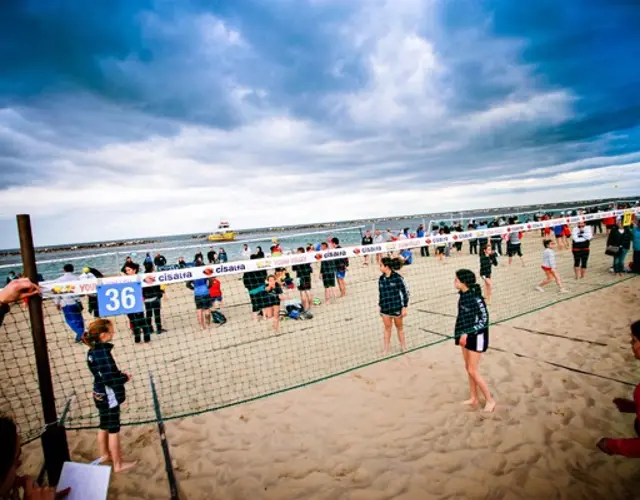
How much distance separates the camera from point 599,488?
3203mm

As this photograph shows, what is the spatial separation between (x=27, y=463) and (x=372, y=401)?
15.0 ft

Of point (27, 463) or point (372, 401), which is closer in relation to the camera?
point (27, 463)

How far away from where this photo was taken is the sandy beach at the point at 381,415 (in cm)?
345

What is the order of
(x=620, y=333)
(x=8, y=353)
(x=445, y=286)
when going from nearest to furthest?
(x=620, y=333) → (x=8, y=353) → (x=445, y=286)

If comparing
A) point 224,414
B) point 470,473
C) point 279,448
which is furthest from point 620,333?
point 224,414

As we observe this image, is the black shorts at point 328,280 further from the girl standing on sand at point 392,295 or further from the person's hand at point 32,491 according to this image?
the person's hand at point 32,491

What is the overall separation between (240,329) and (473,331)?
6642mm

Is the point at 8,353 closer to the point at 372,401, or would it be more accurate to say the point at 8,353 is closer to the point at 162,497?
the point at 162,497

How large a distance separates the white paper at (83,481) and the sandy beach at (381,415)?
1441 millimetres

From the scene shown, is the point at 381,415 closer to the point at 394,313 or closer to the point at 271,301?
the point at 394,313

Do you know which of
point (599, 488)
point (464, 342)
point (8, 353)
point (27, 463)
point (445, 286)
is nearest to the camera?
point (599, 488)

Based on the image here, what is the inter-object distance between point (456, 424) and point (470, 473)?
811 millimetres

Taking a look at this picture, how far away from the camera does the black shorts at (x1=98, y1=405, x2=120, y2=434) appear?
12.0 ft

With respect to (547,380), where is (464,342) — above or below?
above
